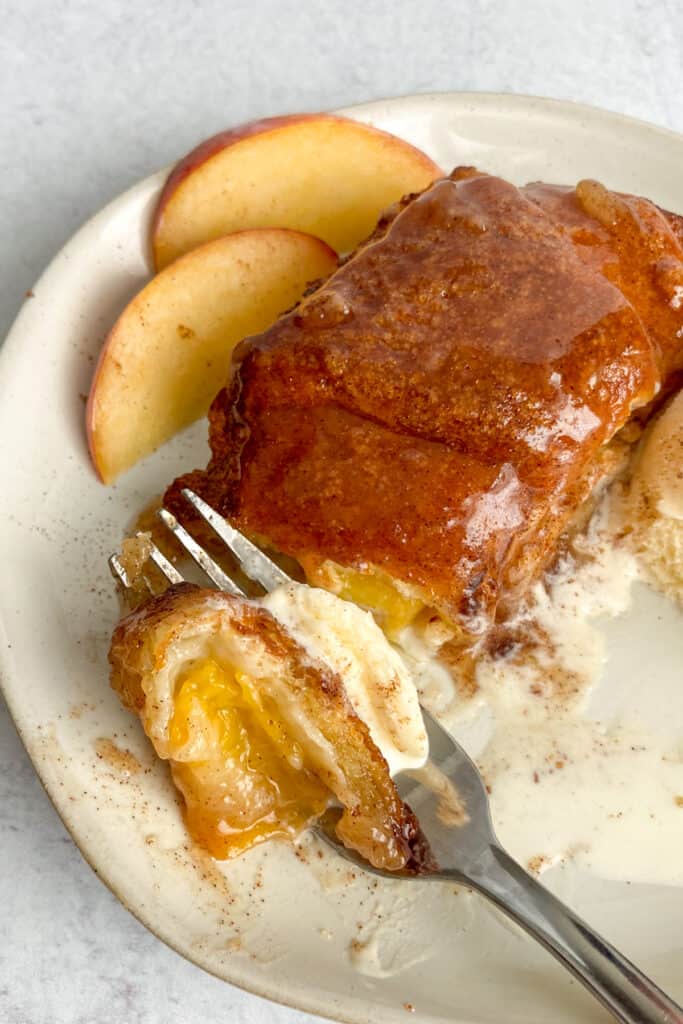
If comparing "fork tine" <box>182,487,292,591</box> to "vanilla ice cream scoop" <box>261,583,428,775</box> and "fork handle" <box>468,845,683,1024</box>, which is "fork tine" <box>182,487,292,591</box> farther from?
"fork handle" <box>468,845,683,1024</box>

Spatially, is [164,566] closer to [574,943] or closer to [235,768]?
[235,768]

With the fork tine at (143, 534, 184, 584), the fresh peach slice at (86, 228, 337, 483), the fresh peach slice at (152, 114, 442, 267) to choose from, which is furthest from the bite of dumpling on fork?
the fresh peach slice at (152, 114, 442, 267)

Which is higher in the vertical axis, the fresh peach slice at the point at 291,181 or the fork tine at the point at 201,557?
the fresh peach slice at the point at 291,181

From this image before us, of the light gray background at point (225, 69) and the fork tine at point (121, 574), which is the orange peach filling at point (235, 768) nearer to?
the fork tine at point (121, 574)

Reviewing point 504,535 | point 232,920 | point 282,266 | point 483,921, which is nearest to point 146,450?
point 282,266

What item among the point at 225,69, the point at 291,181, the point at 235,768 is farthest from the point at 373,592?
the point at 225,69

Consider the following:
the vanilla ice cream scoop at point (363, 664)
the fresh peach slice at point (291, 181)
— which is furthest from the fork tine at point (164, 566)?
the fresh peach slice at point (291, 181)

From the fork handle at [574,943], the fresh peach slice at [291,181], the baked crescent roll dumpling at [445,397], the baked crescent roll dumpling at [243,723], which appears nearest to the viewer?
the fork handle at [574,943]

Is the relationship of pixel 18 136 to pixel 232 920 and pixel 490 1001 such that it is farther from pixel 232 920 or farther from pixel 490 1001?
pixel 490 1001
